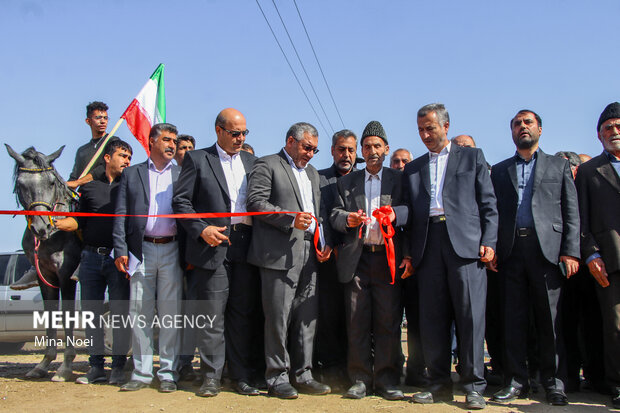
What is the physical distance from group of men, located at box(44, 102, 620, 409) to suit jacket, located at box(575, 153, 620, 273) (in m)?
0.01

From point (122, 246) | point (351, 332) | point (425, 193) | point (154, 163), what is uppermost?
point (154, 163)

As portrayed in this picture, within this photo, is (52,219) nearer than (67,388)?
No

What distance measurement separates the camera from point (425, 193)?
4.95m

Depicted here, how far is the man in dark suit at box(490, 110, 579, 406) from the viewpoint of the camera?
4.74 metres

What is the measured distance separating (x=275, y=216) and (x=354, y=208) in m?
0.79

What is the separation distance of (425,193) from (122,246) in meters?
2.92

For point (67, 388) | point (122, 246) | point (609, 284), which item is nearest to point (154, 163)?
point (122, 246)

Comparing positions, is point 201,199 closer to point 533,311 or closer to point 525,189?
point 525,189

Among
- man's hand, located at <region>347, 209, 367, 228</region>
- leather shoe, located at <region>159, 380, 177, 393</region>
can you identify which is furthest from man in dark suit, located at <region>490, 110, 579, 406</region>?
leather shoe, located at <region>159, 380, 177, 393</region>

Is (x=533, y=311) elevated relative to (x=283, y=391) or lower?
elevated

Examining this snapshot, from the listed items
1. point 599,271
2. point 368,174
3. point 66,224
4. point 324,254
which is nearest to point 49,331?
point 66,224

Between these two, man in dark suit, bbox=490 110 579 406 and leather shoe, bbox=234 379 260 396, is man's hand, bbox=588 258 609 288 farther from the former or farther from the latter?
leather shoe, bbox=234 379 260 396

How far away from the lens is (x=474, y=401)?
4.39m

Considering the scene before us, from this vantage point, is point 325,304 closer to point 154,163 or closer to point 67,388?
point 154,163
